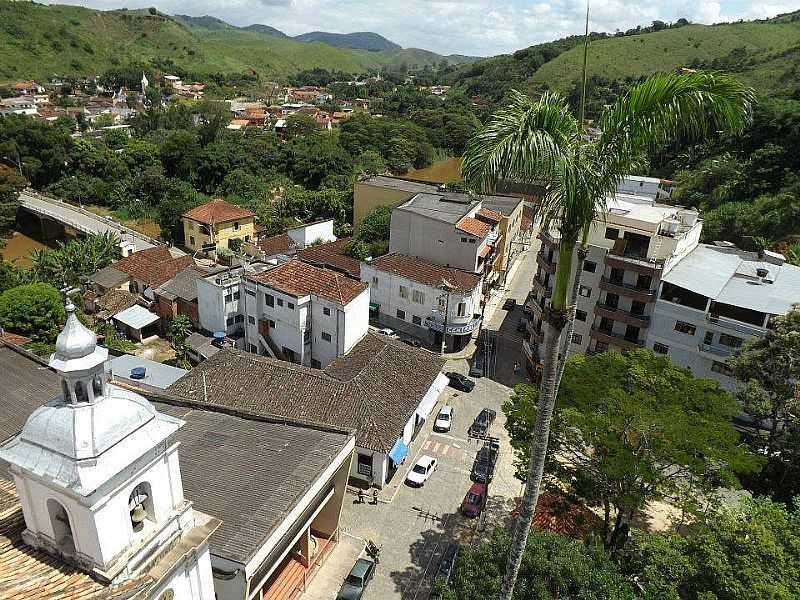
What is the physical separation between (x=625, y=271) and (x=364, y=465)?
21416 millimetres

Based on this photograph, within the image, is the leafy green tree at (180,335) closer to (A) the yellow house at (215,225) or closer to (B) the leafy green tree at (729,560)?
(A) the yellow house at (215,225)

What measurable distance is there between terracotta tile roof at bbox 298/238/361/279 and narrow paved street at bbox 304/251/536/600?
57.2 feet

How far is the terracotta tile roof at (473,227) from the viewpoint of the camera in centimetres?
4525

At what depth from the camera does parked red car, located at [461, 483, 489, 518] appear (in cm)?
2681

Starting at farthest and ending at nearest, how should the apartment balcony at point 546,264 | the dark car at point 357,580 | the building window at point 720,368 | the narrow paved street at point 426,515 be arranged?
the apartment balcony at point 546,264, the building window at point 720,368, the narrow paved street at point 426,515, the dark car at point 357,580

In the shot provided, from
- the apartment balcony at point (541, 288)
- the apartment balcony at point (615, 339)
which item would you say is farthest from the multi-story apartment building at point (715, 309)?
the apartment balcony at point (541, 288)

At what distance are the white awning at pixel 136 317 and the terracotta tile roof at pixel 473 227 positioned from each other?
28386 mm

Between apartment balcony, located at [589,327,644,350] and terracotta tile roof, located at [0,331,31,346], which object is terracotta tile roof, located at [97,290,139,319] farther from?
apartment balcony, located at [589,327,644,350]

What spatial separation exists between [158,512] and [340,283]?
25.3 meters

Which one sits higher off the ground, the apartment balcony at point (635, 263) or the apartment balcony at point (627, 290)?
the apartment balcony at point (635, 263)

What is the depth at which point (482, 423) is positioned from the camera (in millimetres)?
34062

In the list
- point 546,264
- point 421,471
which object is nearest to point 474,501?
point 421,471

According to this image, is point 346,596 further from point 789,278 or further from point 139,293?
point 139,293

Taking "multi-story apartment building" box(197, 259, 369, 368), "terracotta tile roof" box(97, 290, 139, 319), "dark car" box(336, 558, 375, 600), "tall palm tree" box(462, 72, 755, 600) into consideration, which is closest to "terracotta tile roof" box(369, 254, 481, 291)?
"multi-story apartment building" box(197, 259, 369, 368)
